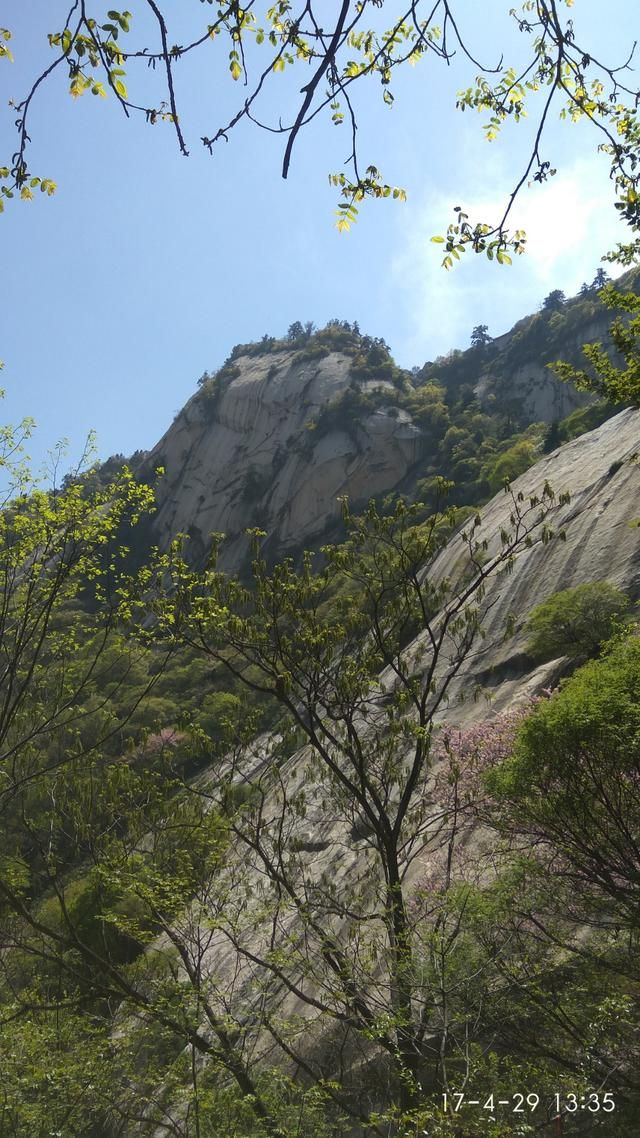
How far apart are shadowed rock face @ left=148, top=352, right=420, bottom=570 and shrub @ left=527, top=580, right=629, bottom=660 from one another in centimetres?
4146

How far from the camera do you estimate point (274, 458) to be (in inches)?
2616

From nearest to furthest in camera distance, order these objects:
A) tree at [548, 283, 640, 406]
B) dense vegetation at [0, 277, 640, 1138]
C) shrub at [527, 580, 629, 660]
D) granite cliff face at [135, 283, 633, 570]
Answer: dense vegetation at [0, 277, 640, 1138]
tree at [548, 283, 640, 406]
shrub at [527, 580, 629, 660]
granite cliff face at [135, 283, 633, 570]

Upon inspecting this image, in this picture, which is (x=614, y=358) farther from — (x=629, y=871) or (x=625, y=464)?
(x=629, y=871)

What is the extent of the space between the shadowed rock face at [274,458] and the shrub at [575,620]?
136 feet

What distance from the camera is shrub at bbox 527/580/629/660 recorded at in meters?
12.8

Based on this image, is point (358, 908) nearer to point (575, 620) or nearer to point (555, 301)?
point (575, 620)

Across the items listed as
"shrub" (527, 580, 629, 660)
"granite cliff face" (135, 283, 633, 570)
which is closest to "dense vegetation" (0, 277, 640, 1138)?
"shrub" (527, 580, 629, 660)

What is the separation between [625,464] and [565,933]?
13119 millimetres

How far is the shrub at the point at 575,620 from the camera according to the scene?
12.8m

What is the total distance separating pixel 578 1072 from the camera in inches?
223

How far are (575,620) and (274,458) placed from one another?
55.3m

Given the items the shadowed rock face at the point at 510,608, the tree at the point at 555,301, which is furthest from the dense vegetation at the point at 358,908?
the tree at the point at 555,301

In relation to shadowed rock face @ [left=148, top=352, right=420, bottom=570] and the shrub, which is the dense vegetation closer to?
the shrub

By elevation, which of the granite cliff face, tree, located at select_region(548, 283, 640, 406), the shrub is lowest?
the shrub
